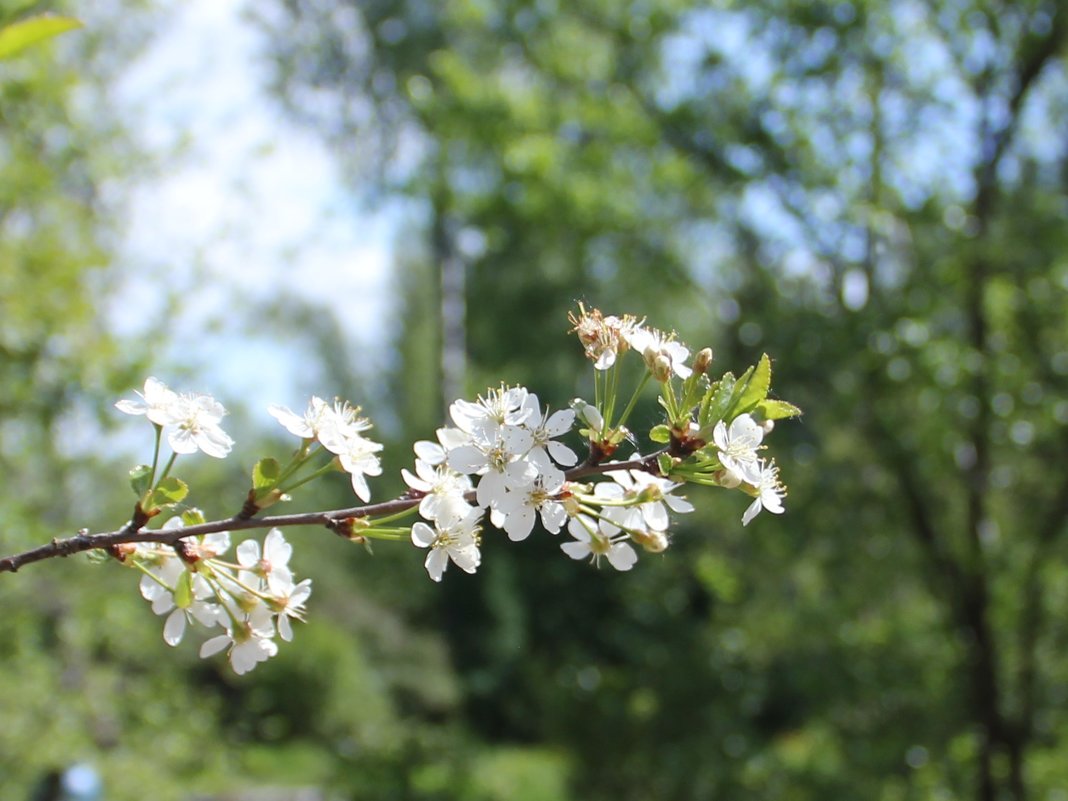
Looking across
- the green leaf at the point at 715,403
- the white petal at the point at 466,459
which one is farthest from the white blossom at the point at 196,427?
the green leaf at the point at 715,403

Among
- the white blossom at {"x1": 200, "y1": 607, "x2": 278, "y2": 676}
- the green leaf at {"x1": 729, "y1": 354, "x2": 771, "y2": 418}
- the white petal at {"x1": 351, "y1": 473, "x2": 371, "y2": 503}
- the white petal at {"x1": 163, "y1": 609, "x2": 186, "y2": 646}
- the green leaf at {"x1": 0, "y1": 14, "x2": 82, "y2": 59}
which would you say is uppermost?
the green leaf at {"x1": 0, "y1": 14, "x2": 82, "y2": 59}

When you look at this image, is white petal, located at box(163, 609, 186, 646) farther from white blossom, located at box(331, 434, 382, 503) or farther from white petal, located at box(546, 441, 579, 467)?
white petal, located at box(546, 441, 579, 467)

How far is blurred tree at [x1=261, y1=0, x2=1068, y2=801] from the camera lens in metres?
4.19

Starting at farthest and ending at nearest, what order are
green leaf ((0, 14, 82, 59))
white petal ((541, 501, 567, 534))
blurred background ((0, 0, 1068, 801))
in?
1. blurred background ((0, 0, 1068, 801))
2. white petal ((541, 501, 567, 534))
3. green leaf ((0, 14, 82, 59))

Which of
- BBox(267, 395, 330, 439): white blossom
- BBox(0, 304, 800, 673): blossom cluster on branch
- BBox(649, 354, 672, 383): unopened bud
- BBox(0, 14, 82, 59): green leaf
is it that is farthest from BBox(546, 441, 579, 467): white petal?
BBox(0, 14, 82, 59): green leaf

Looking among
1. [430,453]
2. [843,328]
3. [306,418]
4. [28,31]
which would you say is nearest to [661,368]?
[430,453]

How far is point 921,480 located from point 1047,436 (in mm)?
489

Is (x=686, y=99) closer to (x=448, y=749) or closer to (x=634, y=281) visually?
(x=634, y=281)

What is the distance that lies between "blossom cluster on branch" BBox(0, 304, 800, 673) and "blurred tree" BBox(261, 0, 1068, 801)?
3160 mm

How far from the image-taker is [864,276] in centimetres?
434

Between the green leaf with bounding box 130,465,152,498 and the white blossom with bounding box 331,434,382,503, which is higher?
the white blossom with bounding box 331,434,382,503

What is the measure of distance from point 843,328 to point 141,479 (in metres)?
3.39

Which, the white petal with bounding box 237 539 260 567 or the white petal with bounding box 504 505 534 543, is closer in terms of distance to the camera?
the white petal with bounding box 504 505 534 543

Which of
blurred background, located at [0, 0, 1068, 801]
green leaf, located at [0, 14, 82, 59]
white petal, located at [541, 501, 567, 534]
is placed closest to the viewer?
green leaf, located at [0, 14, 82, 59]
